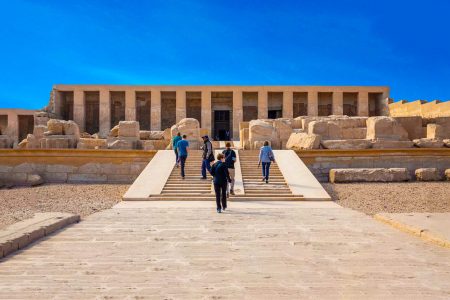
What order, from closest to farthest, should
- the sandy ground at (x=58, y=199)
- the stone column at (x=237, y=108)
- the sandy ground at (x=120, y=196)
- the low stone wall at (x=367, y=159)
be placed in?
the sandy ground at (x=58, y=199)
the sandy ground at (x=120, y=196)
the low stone wall at (x=367, y=159)
the stone column at (x=237, y=108)

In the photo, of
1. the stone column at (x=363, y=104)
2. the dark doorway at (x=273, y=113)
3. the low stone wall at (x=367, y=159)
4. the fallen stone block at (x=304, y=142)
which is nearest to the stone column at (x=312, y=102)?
the dark doorway at (x=273, y=113)

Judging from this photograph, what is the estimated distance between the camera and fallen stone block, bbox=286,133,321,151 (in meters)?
14.2

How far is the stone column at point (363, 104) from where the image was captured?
29344mm

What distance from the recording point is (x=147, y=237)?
5125mm

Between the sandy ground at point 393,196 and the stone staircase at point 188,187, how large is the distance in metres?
3.34

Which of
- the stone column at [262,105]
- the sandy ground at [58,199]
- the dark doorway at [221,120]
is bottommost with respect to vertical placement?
the sandy ground at [58,199]

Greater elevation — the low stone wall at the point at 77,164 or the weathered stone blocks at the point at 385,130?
the weathered stone blocks at the point at 385,130

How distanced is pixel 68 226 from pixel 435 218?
18.9 ft

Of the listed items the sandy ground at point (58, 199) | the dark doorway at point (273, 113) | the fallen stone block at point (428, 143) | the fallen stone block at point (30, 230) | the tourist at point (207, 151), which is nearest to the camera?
the fallen stone block at point (30, 230)

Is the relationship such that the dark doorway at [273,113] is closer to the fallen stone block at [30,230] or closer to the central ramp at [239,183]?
the central ramp at [239,183]

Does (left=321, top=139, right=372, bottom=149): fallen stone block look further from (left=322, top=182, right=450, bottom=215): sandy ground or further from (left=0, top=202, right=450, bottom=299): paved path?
(left=0, top=202, right=450, bottom=299): paved path

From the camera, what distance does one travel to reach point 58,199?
10.1 metres

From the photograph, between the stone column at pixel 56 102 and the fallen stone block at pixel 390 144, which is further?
the stone column at pixel 56 102

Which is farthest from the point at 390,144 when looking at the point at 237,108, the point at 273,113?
the point at 273,113
